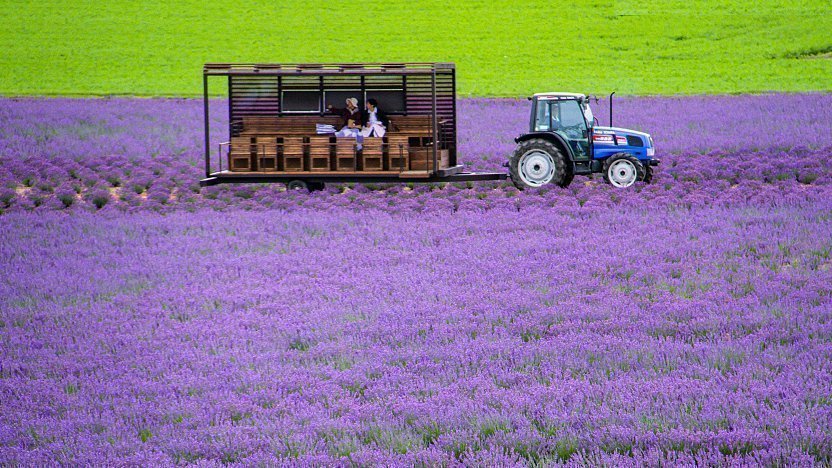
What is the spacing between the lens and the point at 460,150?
76.1 feet

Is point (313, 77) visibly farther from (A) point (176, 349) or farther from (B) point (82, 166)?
(A) point (176, 349)

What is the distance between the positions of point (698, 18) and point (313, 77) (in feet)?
130

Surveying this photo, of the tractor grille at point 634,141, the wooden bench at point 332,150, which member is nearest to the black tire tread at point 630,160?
the tractor grille at point 634,141

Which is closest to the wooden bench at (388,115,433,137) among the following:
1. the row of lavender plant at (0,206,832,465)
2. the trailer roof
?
the trailer roof

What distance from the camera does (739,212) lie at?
1447cm

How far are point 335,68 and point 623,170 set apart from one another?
507 centimetres

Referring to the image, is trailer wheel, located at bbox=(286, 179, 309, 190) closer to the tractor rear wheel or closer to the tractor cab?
the tractor cab

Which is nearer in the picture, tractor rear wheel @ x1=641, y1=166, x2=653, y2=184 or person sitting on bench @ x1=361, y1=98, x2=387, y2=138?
person sitting on bench @ x1=361, y1=98, x2=387, y2=138

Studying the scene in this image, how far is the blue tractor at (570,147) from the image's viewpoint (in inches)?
690

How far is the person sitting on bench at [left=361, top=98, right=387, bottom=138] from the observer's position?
704 inches

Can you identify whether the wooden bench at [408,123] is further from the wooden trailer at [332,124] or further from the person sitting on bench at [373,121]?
the person sitting on bench at [373,121]

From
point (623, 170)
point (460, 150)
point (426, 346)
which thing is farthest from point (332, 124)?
point (426, 346)

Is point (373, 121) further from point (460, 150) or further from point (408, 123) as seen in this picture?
point (460, 150)

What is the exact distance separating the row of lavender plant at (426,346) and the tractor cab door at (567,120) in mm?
4116
